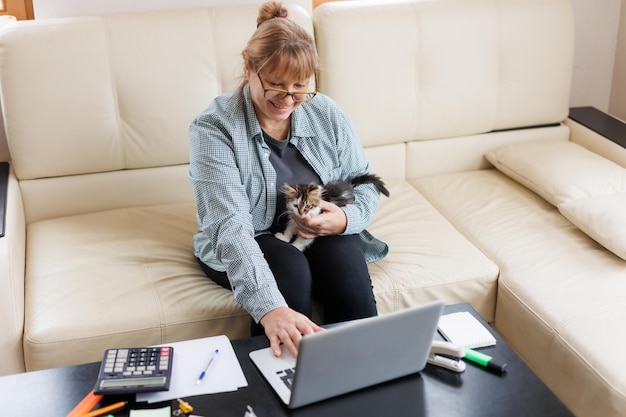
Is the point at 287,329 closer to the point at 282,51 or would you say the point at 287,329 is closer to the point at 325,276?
the point at 325,276

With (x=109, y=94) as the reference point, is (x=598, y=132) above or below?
below

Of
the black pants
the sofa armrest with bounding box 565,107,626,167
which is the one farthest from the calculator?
the sofa armrest with bounding box 565,107,626,167

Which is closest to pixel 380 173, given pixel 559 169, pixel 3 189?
pixel 559 169

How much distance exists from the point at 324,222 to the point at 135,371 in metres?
0.66

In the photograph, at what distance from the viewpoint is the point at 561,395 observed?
1.88 meters

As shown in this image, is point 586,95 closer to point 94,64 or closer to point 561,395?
point 561,395

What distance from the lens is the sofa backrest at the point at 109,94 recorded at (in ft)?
7.56

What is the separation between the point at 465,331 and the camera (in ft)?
5.47

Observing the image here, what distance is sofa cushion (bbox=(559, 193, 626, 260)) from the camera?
2113 millimetres

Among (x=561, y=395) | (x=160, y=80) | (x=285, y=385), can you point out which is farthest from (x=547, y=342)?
(x=160, y=80)

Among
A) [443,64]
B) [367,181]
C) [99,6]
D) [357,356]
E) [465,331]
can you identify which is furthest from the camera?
[443,64]

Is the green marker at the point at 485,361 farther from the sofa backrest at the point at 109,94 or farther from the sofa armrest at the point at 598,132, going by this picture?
the sofa armrest at the point at 598,132

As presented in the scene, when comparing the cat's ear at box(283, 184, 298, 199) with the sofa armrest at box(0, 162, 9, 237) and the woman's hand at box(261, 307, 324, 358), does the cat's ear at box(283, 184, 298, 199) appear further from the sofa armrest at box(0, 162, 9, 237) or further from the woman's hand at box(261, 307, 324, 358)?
the sofa armrest at box(0, 162, 9, 237)

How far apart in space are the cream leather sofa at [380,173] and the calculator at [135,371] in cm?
38
